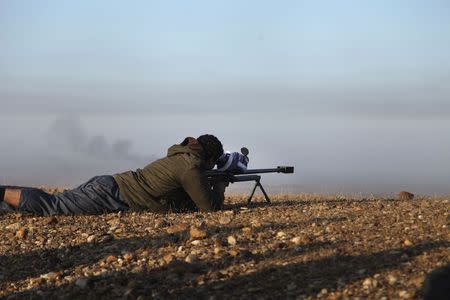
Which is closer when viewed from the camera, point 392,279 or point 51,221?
point 392,279

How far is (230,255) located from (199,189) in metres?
2.99

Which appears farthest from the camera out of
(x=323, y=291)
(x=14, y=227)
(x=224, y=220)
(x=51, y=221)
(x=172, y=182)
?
(x=172, y=182)

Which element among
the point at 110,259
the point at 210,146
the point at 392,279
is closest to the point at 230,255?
the point at 110,259

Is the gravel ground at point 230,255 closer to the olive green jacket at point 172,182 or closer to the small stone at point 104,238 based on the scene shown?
the small stone at point 104,238

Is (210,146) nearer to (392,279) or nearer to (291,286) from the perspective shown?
(291,286)

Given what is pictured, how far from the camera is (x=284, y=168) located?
1110 cm

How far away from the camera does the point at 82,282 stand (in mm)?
6441

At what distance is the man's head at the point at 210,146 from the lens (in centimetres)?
975

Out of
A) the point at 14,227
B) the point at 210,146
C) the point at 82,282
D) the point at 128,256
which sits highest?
the point at 210,146

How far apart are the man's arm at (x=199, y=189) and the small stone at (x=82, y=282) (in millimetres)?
3122

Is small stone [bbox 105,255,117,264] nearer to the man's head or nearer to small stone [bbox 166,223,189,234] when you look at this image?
small stone [bbox 166,223,189,234]

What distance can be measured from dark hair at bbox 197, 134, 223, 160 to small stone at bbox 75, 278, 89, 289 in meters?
3.59

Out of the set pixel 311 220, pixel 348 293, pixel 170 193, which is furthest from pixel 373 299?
pixel 170 193

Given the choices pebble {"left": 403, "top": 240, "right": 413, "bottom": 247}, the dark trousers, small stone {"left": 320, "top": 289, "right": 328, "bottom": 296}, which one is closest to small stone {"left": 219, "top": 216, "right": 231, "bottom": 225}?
the dark trousers
